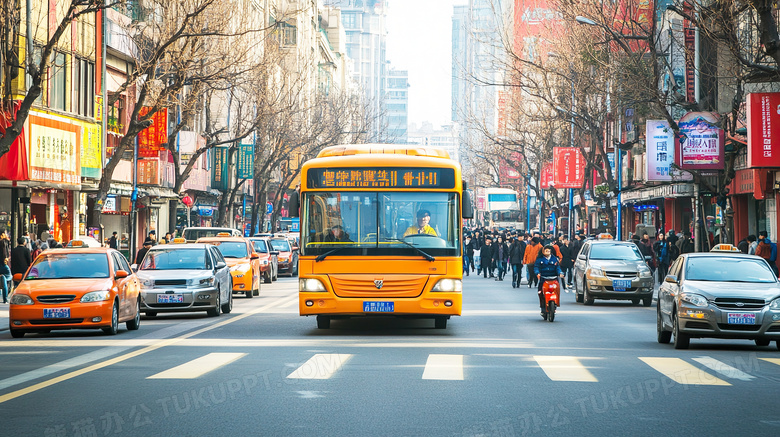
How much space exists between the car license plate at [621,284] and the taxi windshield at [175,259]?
10.3 metres

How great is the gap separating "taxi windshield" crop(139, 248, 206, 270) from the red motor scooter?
22.8 feet

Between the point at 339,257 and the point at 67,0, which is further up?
the point at 67,0

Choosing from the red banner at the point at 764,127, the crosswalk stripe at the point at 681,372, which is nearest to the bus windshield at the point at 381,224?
the crosswalk stripe at the point at 681,372

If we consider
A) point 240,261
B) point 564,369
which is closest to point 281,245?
point 240,261

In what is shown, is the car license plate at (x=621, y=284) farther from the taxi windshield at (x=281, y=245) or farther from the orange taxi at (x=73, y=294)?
the taxi windshield at (x=281, y=245)

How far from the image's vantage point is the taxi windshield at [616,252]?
93.2 feet

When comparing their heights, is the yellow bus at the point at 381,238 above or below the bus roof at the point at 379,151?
below

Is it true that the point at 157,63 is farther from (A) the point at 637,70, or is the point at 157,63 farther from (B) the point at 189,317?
(A) the point at 637,70

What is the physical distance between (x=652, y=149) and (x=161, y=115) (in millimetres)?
19864

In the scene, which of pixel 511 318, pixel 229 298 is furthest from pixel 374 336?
pixel 229 298

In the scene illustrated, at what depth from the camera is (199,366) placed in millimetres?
12844

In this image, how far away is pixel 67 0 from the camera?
35.6 meters

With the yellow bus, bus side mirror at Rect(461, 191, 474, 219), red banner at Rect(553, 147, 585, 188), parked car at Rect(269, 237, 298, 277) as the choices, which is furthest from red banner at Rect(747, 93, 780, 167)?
red banner at Rect(553, 147, 585, 188)

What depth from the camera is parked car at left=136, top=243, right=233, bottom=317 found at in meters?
21.7
